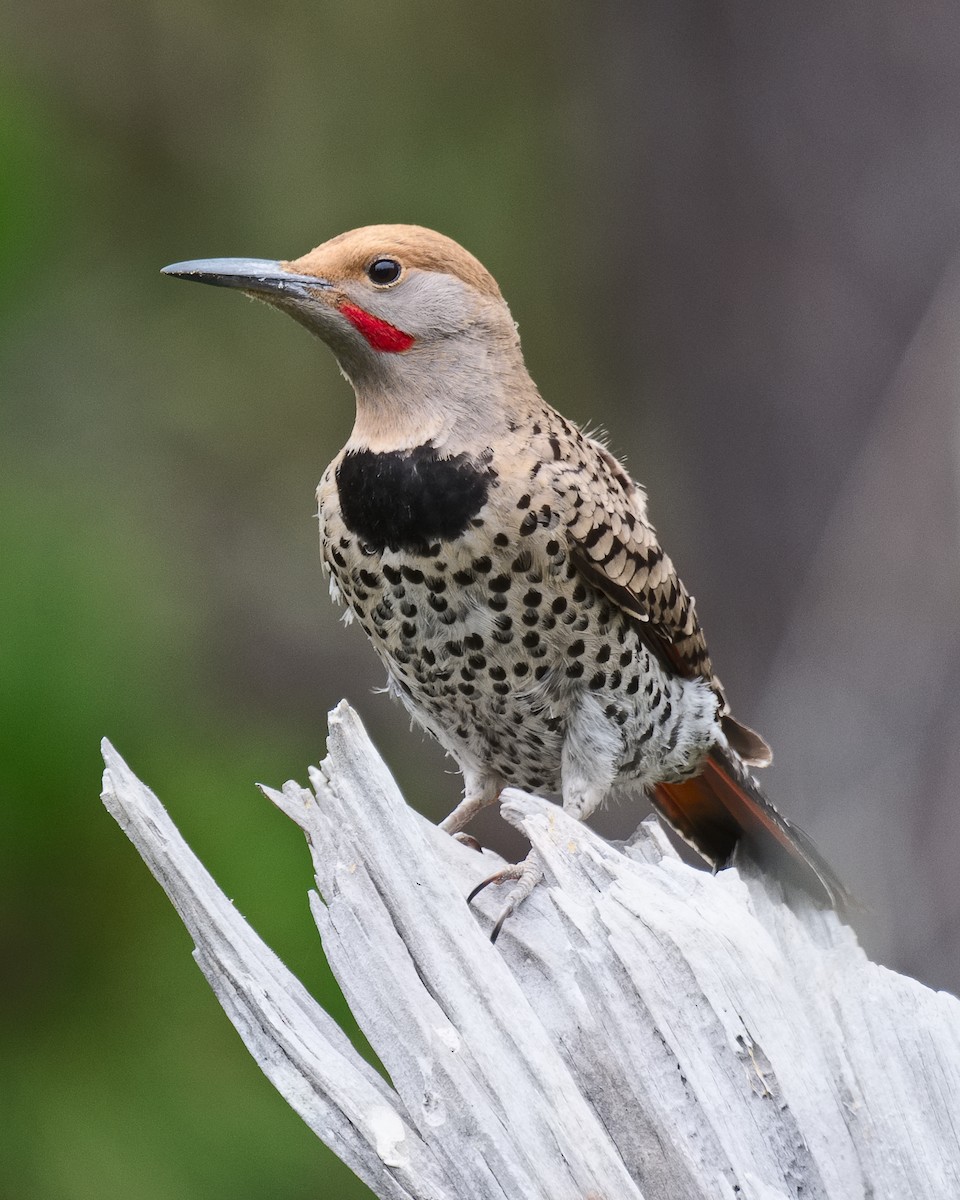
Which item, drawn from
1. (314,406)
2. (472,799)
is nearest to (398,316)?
(472,799)

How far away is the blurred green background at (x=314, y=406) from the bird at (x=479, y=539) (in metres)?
0.98

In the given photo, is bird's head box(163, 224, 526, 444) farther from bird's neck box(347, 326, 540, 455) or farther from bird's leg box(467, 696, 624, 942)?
bird's leg box(467, 696, 624, 942)

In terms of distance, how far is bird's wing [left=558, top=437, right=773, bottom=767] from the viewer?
10.8 feet

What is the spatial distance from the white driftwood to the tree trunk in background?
7.31 ft

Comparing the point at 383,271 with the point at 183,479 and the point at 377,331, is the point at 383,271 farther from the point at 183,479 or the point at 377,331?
the point at 183,479

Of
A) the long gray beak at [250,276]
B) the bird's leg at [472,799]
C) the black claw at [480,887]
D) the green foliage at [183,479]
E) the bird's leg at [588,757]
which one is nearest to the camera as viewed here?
the black claw at [480,887]

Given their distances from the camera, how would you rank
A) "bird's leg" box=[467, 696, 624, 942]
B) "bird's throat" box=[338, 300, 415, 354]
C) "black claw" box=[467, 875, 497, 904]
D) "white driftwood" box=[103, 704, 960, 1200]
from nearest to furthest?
1. "white driftwood" box=[103, 704, 960, 1200]
2. "black claw" box=[467, 875, 497, 904]
3. "bird's throat" box=[338, 300, 415, 354]
4. "bird's leg" box=[467, 696, 624, 942]

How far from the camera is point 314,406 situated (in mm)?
6488

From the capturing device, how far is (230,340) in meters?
6.21

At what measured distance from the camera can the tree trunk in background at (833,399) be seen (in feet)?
15.5

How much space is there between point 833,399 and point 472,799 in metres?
2.01

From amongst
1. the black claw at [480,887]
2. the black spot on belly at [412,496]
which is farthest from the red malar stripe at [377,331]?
the black claw at [480,887]

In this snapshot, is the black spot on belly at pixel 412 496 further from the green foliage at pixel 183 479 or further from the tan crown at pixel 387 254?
the green foliage at pixel 183 479

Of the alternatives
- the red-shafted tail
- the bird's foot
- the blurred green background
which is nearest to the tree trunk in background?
the blurred green background
